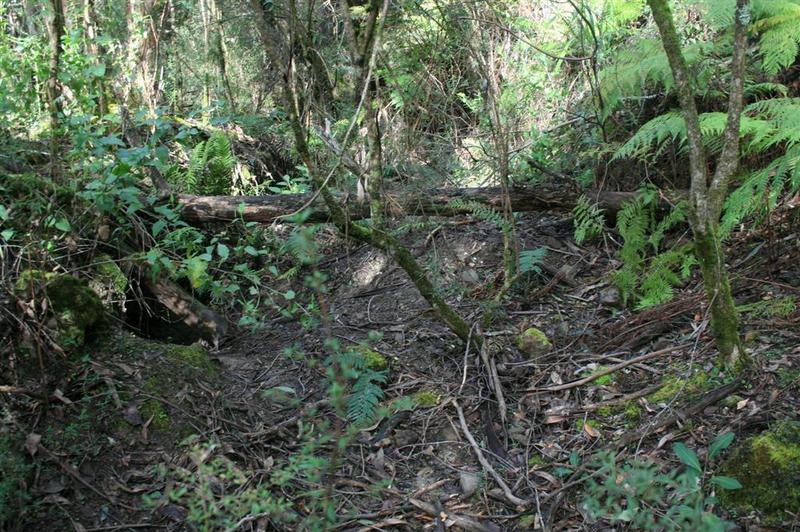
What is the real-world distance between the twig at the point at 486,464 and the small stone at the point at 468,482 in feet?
0.26

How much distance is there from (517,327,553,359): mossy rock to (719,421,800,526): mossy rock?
1.42 m

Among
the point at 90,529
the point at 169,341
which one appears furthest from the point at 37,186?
the point at 90,529

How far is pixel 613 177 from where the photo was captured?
5195 millimetres

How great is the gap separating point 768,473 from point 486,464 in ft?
4.23

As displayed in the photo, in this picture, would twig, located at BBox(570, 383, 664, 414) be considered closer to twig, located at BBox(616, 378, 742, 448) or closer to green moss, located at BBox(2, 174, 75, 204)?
twig, located at BBox(616, 378, 742, 448)

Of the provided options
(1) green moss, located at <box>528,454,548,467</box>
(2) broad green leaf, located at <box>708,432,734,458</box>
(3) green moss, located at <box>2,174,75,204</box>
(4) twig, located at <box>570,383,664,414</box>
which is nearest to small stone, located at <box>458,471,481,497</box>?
(1) green moss, located at <box>528,454,548,467</box>

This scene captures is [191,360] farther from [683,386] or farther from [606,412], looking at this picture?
[683,386]

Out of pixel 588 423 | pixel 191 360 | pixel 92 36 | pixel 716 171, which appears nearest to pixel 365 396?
pixel 191 360

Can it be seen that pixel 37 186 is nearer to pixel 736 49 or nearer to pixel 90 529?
pixel 90 529

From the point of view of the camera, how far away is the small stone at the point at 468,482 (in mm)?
3168

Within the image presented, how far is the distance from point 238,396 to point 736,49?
132 inches

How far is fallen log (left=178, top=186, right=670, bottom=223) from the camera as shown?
4957mm

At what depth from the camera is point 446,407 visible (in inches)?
147

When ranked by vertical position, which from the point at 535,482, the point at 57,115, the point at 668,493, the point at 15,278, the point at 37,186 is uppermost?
the point at 57,115
